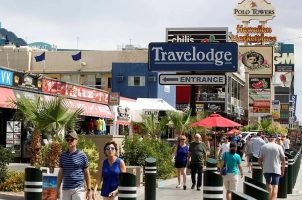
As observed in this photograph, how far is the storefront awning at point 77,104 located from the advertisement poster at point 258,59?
267 ft

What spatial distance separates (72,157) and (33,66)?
5321 centimetres

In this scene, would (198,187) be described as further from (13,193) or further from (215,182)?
(215,182)

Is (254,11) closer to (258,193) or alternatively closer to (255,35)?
(255,35)

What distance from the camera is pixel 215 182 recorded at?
942cm

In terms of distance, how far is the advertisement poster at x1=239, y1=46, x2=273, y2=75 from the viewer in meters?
118

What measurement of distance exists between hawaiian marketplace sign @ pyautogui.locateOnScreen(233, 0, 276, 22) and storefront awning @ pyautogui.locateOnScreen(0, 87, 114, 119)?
312 feet

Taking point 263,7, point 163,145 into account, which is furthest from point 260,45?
point 163,145

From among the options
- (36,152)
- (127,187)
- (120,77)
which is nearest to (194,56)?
(36,152)

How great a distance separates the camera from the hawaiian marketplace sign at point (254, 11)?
130 metres

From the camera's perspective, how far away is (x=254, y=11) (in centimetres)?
13062

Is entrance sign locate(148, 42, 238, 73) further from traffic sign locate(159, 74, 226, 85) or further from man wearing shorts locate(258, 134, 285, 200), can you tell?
man wearing shorts locate(258, 134, 285, 200)

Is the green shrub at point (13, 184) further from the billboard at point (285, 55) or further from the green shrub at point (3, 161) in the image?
the billboard at point (285, 55)

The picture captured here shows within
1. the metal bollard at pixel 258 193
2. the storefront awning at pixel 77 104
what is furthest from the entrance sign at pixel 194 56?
the metal bollard at pixel 258 193

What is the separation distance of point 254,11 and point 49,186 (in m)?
121
